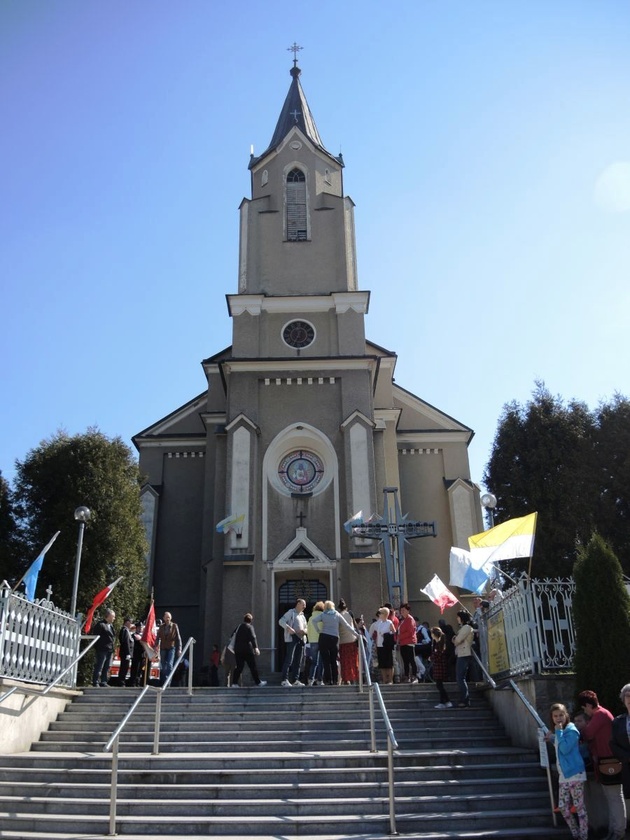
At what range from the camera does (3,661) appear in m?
11.6

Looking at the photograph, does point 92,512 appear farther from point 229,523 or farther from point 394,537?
point 394,537

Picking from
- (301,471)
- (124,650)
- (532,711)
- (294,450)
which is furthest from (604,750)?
(294,450)

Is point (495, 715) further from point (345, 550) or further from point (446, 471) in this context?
point (446, 471)

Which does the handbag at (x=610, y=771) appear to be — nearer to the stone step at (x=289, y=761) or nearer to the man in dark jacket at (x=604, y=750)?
the man in dark jacket at (x=604, y=750)

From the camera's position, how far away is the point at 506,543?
13.3 m

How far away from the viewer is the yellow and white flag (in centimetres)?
1304

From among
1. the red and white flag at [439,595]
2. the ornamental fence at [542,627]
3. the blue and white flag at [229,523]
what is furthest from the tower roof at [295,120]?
the ornamental fence at [542,627]

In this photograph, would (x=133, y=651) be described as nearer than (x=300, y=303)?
Yes

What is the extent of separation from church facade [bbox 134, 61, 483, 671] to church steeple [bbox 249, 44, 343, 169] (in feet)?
0.50

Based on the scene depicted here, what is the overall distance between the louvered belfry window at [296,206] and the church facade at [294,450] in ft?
0.20

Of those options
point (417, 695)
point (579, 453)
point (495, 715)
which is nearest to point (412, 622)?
point (417, 695)

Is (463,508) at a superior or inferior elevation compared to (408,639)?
superior

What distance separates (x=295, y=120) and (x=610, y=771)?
29.2m

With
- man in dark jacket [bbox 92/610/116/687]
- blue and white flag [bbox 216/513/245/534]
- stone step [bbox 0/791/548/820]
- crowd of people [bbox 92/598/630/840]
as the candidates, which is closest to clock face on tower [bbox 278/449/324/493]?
blue and white flag [bbox 216/513/245/534]
